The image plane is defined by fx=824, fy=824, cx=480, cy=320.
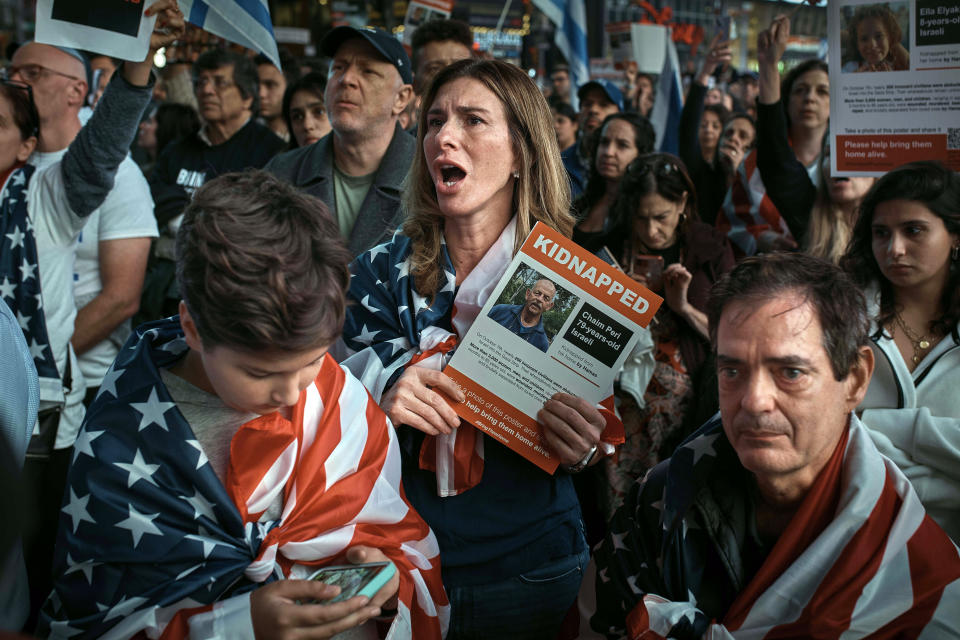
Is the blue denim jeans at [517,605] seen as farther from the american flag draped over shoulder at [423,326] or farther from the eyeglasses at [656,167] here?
the eyeglasses at [656,167]

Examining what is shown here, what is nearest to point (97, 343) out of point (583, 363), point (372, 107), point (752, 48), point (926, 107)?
point (372, 107)

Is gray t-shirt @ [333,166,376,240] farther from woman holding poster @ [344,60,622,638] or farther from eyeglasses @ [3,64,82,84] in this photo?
eyeglasses @ [3,64,82,84]

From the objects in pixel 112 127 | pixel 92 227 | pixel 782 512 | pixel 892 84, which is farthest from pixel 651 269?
pixel 92 227

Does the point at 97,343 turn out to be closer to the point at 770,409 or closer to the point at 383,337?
the point at 383,337

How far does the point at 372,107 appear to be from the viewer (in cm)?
351

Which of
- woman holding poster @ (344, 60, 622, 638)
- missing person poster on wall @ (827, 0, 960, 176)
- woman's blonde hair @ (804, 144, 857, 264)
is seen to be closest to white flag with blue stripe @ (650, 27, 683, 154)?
woman's blonde hair @ (804, 144, 857, 264)

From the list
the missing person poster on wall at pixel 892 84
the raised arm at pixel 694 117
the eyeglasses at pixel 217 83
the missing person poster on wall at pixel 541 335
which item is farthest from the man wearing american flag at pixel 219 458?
the raised arm at pixel 694 117

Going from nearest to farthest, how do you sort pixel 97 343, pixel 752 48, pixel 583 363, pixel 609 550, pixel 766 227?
pixel 609 550 < pixel 583 363 < pixel 97 343 < pixel 766 227 < pixel 752 48

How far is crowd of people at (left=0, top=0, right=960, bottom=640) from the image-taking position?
1684mm

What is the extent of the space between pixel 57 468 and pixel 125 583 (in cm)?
154

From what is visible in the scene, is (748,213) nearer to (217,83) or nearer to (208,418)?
(217,83)

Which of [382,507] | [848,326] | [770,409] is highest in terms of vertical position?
[848,326]

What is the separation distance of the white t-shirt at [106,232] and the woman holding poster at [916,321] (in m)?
2.85

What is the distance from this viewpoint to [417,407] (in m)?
2.18
